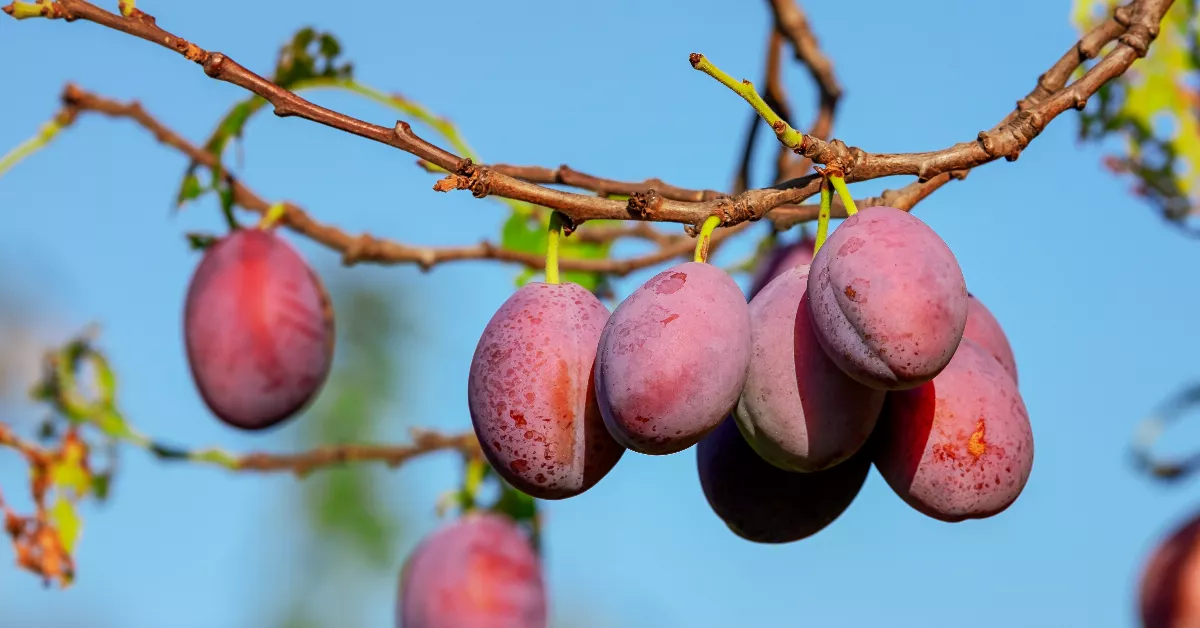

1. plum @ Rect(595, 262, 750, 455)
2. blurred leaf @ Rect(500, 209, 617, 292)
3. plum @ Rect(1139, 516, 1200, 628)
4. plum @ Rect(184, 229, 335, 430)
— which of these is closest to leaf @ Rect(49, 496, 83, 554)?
plum @ Rect(184, 229, 335, 430)

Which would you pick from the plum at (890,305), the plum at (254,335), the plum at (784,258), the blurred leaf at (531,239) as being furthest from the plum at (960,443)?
the blurred leaf at (531,239)

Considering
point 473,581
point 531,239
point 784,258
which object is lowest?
point 473,581

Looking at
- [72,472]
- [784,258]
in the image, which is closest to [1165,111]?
[784,258]

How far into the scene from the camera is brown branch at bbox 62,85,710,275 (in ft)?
7.28

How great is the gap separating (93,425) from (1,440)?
0.39 m

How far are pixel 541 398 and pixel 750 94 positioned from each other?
351 mm

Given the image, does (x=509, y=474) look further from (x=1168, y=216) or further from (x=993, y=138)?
(x=1168, y=216)

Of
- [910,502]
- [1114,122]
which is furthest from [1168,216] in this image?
[910,502]

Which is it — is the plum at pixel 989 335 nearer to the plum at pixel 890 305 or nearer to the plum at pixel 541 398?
the plum at pixel 890 305

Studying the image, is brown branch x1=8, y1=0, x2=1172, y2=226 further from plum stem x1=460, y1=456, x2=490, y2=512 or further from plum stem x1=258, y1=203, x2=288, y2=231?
plum stem x1=460, y1=456, x2=490, y2=512

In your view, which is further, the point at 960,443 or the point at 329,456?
the point at 329,456

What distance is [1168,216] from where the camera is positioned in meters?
2.54

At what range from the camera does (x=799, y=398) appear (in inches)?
44.6

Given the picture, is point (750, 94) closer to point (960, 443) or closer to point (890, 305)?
point (890, 305)
